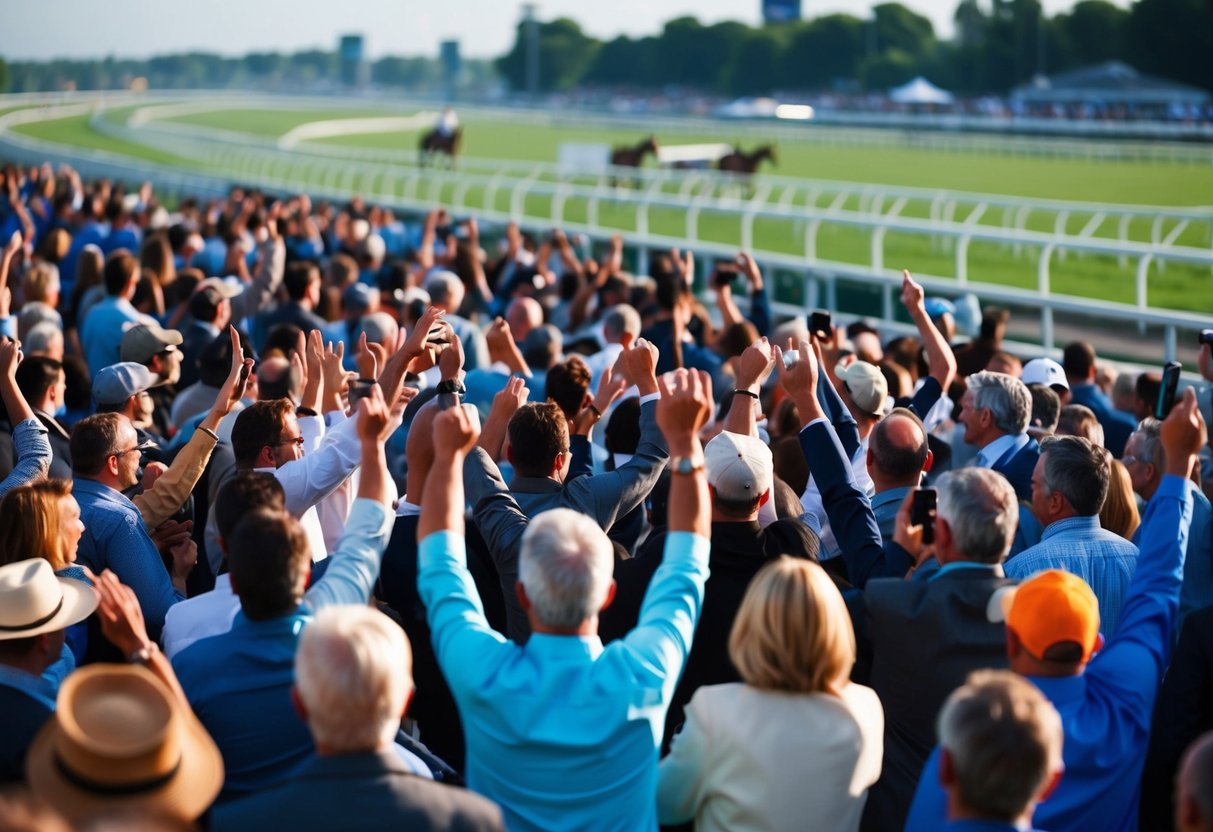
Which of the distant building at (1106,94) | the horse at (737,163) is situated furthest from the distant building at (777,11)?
the horse at (737,163)

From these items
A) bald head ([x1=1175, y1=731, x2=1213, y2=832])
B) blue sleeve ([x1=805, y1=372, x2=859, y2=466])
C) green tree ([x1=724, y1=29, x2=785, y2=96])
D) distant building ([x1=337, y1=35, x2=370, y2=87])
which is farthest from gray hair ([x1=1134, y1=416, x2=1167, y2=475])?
distant building ([x1=337, y1=35, x2=370, y2=87])

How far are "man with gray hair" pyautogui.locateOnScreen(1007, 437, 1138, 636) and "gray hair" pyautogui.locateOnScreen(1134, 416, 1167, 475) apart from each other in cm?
85

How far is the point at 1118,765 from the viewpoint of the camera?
3.13 m

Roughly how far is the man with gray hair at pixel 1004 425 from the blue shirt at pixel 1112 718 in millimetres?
1802

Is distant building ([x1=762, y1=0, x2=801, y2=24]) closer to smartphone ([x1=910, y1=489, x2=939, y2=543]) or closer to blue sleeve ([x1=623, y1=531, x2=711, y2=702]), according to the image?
smartphone ([x1=910, y1=489, x2=939, y2=543])

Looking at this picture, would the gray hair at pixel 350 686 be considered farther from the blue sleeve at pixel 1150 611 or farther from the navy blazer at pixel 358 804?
the blue sleeve at pixel 1150 611

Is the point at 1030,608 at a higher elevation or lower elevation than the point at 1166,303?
higher

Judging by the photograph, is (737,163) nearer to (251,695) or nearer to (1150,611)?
(1150,611)

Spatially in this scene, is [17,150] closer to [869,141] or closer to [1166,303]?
[869,141]

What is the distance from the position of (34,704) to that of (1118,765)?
7.65 feet

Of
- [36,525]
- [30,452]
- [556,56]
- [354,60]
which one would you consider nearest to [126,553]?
[36,525]

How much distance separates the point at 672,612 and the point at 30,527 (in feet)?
5.75

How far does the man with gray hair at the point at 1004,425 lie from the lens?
5.10 m

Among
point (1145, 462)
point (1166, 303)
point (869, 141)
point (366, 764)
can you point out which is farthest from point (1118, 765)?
point (869, 141)
